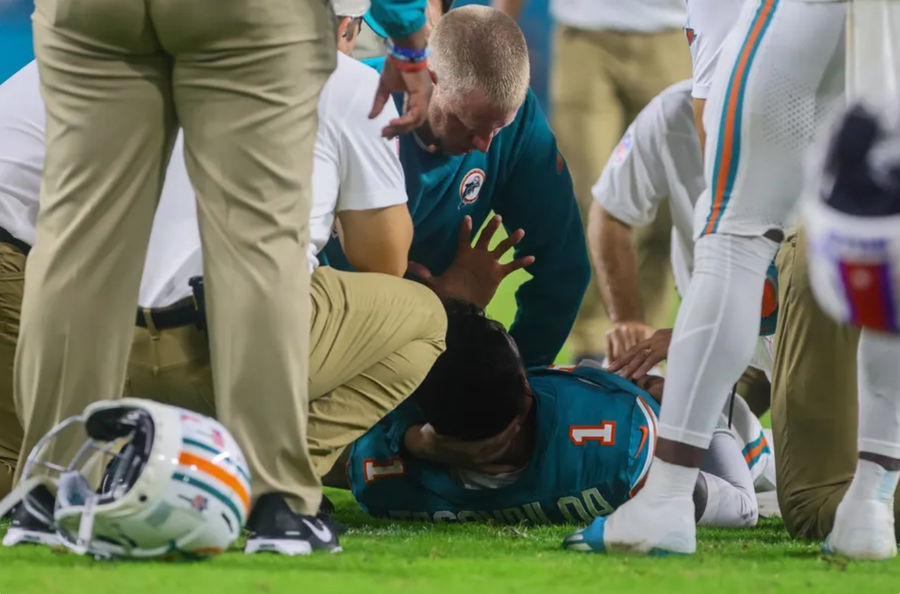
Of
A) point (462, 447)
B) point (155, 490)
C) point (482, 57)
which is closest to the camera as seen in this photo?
point (155, 490)

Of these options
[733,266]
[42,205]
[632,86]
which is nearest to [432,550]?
[733,266]

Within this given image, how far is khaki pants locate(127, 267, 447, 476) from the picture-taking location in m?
2.70

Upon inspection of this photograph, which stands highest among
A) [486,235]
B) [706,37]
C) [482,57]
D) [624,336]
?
[706,37]

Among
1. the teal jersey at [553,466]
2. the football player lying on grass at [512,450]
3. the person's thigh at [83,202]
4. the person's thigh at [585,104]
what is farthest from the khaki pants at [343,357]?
the person's thigh at [585,104]

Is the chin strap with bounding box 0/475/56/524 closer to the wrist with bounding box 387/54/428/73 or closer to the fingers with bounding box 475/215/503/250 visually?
the wrist with bounding box 387/54/428/73

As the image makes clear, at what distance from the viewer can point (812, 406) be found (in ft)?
9.17

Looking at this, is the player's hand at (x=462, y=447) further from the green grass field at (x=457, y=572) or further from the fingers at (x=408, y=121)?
the fingers at (x=408, y=121)

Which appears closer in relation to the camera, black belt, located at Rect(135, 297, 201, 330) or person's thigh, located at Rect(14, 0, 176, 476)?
person's thigh, located at Rect(14, 0, 176, 476)

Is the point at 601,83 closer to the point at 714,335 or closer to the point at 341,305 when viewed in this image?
the point at 341,305

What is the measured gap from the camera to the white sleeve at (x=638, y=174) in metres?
4.11

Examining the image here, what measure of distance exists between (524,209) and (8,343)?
140cm

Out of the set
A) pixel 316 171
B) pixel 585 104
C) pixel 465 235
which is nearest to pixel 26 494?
pixel 316 171

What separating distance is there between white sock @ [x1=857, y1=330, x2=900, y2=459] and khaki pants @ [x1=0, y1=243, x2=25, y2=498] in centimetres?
150

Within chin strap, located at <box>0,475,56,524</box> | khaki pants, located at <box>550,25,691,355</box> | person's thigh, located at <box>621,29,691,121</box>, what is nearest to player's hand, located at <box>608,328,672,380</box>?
chin strap, located at <box>0,475,56,524</box>
